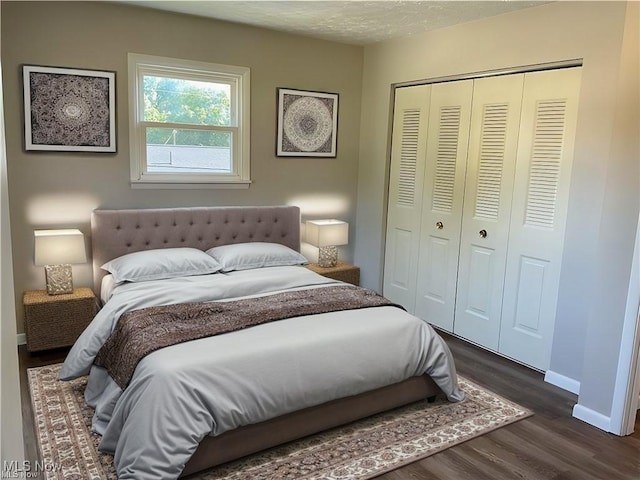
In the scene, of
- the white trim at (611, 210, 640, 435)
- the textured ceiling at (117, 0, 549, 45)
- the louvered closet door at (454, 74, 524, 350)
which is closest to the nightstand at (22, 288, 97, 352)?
the textured ceiling at (117, 0, 549, 45)

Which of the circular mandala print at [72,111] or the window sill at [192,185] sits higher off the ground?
the circular mandala print at [72,111]

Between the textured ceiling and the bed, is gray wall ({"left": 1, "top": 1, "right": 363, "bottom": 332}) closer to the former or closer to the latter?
the textured ceiling

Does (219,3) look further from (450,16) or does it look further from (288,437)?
(288,437)

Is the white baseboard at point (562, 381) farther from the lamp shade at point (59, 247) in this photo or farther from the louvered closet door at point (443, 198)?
the lamp shade at point (59, 247)

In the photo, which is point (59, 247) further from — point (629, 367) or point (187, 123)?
point (629, 367)

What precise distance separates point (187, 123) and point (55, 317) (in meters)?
1.74

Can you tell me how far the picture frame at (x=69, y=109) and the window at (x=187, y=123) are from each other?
187 mm

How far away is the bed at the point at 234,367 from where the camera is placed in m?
2.17

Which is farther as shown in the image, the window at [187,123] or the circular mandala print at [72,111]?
the window at [187,123]

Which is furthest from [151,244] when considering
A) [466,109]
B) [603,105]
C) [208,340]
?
[603,105]

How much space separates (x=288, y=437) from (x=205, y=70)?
285 cm

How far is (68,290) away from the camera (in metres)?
3.56

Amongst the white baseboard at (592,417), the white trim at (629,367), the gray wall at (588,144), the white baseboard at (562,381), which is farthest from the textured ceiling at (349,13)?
the white baseboard at (592,417)

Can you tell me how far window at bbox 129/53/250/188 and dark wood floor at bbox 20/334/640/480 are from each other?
1754mm
